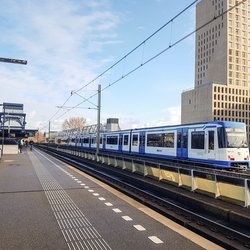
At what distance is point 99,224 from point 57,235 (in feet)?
4.47

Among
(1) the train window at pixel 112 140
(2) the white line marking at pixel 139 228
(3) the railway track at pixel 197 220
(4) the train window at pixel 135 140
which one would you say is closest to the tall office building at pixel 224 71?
(1) the train window at pixel 112 140

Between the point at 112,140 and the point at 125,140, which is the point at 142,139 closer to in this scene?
the point at 125,140

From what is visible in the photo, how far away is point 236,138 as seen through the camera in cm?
2347

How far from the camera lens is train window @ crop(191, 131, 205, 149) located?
24422 mm

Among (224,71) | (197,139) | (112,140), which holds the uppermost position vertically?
(224,71)

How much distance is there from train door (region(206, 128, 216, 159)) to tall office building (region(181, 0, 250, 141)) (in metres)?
99.2

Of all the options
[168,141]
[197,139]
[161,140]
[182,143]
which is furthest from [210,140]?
[161,140]

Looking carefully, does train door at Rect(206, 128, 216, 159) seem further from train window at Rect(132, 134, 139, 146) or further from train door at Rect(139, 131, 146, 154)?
train window at Rect(132, 134, 139, 146)

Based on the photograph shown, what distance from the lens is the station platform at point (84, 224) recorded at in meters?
7.27

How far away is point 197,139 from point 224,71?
111 meters

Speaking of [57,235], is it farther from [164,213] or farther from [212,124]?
[212,124]

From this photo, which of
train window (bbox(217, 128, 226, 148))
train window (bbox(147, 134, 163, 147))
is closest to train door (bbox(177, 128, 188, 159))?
train window (bbox(147, 134, 163, 147))

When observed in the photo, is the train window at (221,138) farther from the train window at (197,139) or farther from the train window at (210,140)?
the train window at (197,139)

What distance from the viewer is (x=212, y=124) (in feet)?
77.5
